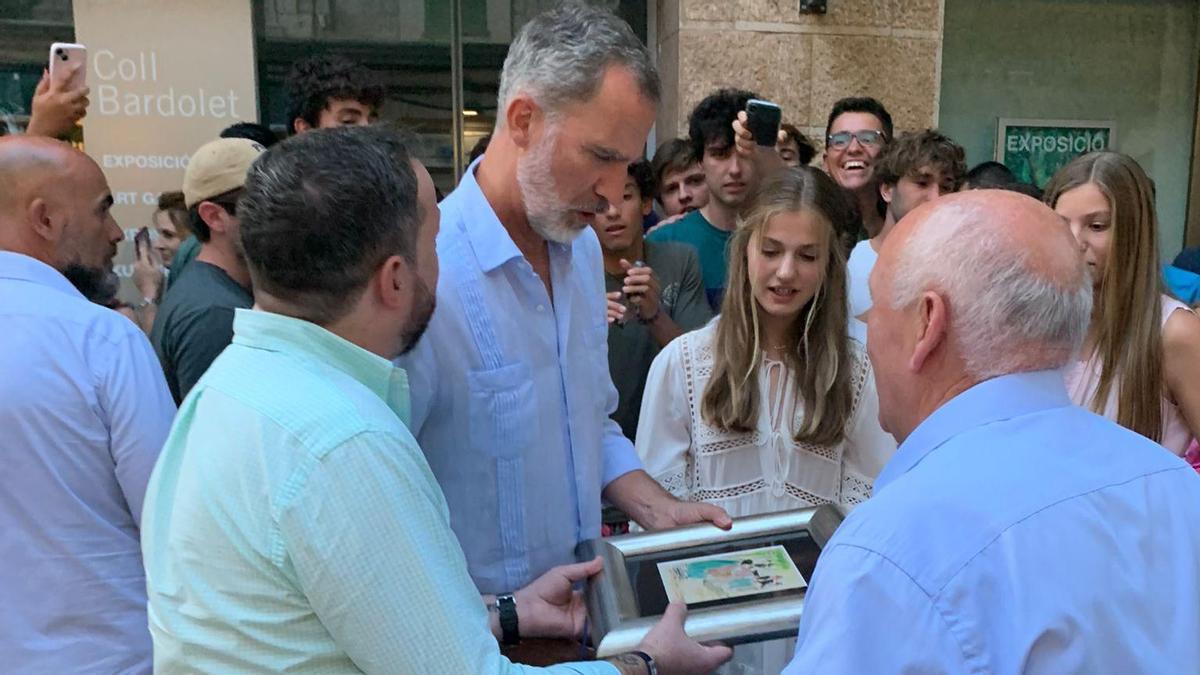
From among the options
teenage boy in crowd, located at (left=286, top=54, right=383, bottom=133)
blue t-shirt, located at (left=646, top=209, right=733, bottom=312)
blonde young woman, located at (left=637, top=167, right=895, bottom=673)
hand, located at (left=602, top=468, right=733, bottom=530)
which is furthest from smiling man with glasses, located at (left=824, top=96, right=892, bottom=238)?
hand, located at (left=602, top=468, right=733, bottom=530)

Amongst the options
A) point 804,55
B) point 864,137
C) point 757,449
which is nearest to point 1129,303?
point 757,449

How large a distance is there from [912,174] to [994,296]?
2.86 metres

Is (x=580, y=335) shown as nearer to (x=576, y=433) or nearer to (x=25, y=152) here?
(x=576, y=433)

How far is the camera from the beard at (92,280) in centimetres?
225

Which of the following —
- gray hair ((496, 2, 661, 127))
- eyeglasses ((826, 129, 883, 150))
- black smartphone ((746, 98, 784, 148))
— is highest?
gray hair ((496, 2, 661, 127))

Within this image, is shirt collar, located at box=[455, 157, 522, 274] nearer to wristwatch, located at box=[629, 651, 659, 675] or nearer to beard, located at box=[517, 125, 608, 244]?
beard, located at box=[517, 125, 608, 244]

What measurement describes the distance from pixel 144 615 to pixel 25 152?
117cm

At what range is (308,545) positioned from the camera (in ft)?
3.71

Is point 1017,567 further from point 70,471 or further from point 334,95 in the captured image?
point 334,95

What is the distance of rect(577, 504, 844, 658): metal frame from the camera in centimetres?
158

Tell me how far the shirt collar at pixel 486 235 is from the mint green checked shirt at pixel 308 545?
65 centimetres

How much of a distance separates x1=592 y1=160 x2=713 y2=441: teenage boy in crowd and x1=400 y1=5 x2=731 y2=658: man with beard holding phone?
1131 mm

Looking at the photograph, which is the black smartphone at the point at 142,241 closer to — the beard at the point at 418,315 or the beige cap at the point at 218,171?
the beige cap at the point at 218,171

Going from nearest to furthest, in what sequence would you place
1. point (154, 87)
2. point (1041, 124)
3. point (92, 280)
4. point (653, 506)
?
point (653, 506), point (92, 280), point (154, 87), point (1041, 124)
